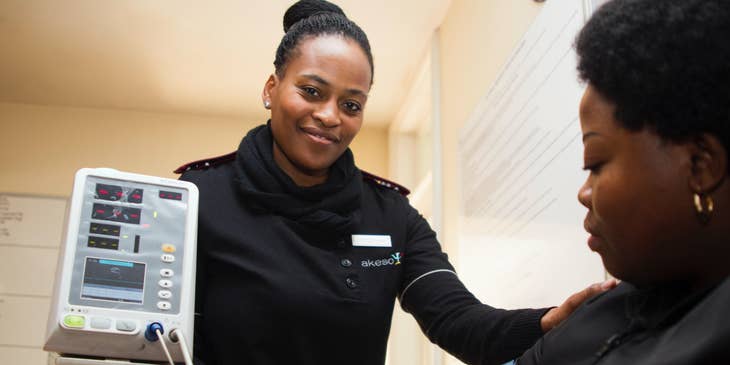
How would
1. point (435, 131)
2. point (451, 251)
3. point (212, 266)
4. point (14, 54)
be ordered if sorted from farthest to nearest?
point (14, 54), point (435, 131), point (451, 251), point (212, 266)

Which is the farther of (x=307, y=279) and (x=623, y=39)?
(x=307, y=279)

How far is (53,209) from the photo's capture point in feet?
11.3

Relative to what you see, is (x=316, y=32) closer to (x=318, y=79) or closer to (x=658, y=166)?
(x=318, y=79)

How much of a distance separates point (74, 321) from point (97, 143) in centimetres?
282

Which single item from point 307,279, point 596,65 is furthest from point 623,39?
point 307,279

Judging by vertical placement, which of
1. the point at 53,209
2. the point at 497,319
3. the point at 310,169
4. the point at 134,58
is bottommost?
the point at 497,319

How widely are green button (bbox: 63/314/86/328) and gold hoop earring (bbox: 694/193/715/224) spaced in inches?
28.8

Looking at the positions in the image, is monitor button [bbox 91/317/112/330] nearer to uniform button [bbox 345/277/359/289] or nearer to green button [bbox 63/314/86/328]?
green button [bbox 63/314/86/328]

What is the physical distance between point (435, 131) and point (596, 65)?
210 cm

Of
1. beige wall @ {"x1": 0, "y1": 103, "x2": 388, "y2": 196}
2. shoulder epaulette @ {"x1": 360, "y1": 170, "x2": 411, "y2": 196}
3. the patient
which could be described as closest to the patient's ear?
the patient

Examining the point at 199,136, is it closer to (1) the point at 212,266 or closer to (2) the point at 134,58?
(2) the point at 134,58

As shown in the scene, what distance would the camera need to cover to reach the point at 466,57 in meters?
2.50

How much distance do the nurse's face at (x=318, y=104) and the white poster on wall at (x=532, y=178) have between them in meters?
0.48

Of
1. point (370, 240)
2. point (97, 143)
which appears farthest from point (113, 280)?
point (97, 143)
